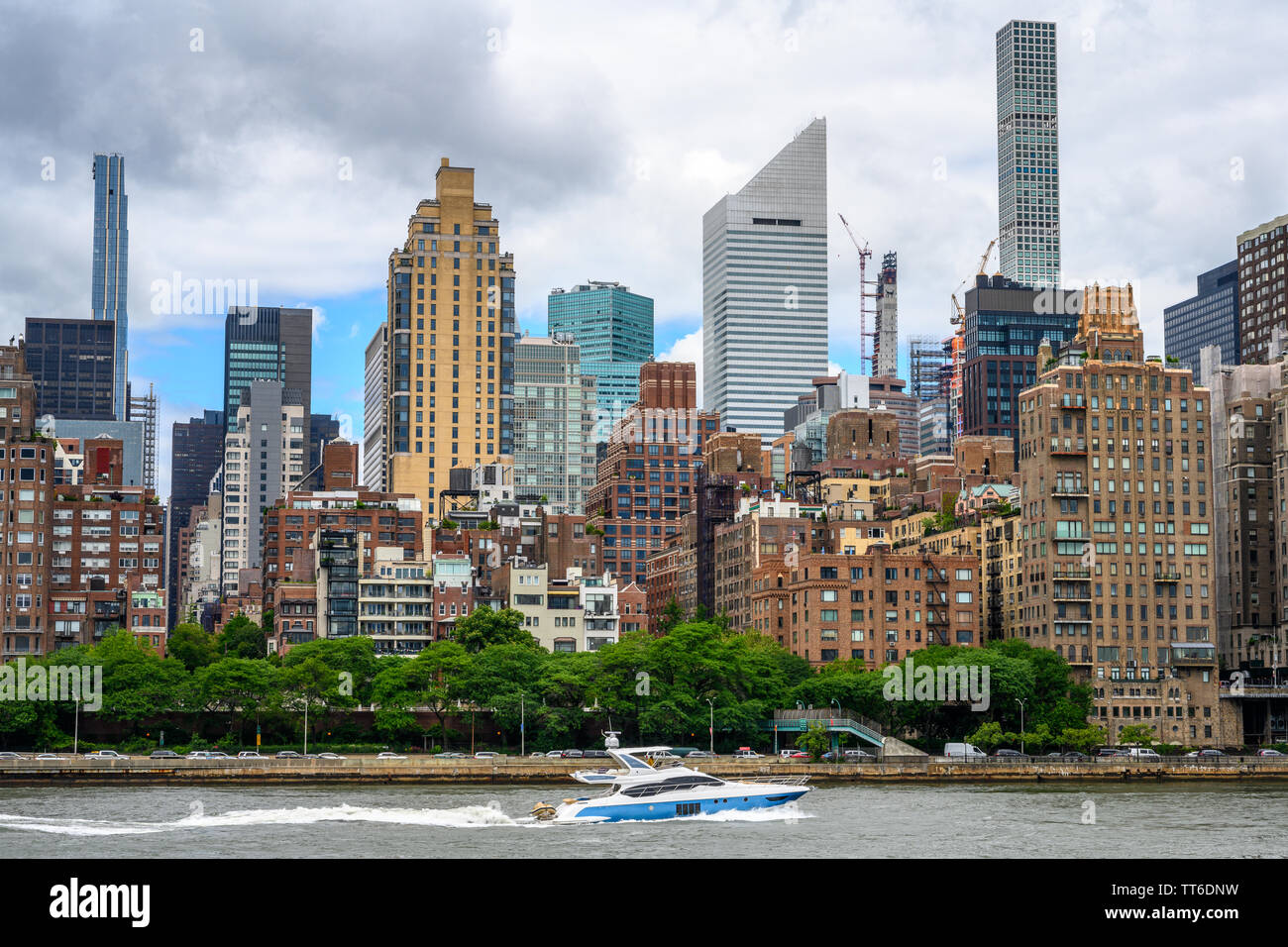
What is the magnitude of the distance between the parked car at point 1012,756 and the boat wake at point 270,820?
70.3 metres

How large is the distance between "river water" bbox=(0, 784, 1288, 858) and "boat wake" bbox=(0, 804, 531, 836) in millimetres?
105

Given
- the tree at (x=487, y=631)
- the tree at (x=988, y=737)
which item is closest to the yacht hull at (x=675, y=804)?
the tree at (x=988, y=737)

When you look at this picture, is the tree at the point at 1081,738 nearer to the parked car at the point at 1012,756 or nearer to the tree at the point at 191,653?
the parked car at the point at 1012,756

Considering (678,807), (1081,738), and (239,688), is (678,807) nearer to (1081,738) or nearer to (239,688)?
(239,688)

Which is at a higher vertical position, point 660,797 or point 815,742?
point 660,797

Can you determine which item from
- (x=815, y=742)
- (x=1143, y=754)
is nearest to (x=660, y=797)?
(x=815, y=742)

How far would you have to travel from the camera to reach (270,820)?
290 ft

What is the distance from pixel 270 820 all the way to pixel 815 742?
228 ft

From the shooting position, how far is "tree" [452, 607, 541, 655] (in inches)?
7141

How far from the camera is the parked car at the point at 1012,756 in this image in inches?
5950

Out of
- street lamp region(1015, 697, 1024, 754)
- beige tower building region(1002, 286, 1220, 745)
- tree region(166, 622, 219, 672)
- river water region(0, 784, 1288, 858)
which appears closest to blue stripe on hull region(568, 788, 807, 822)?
river water region(0, 784, 1288, 858)

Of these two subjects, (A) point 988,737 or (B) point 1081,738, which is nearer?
(A) point 988,737
